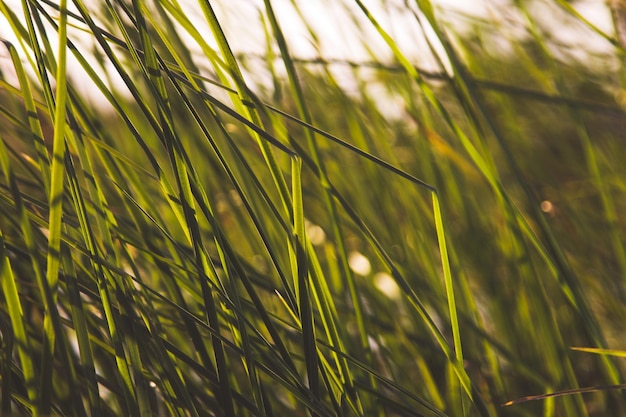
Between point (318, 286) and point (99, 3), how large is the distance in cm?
36

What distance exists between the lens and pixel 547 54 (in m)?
0.51

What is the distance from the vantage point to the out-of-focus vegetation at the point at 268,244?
28 cm

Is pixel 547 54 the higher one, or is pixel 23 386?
pixel 547 54

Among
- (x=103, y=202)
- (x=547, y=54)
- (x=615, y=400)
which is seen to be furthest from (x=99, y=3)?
(x=615, y=400)

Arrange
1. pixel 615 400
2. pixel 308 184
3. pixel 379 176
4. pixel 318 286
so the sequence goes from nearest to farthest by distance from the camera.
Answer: pixel 318 286 < pixel 615 400 < pixel 379 176 < pixel 308 184

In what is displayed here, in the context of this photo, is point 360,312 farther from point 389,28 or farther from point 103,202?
point 389,28

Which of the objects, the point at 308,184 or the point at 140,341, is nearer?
the point at 140,341

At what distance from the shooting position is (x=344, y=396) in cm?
31

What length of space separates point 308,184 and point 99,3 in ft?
1.12

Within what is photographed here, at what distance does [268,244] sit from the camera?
11.0 inches

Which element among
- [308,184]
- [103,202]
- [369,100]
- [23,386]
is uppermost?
[369,100]

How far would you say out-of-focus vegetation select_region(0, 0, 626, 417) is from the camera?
0.28 metres

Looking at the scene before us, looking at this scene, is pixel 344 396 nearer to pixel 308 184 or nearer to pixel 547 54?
pixel 547 54

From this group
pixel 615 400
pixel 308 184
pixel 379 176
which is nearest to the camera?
pixel 615 400
